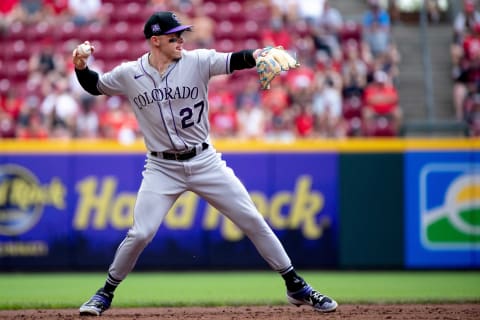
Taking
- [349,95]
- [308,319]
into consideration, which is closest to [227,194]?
[308,319]

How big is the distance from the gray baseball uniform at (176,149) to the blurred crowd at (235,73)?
593cm

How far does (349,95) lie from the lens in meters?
13.4

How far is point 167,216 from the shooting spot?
11.5 meters

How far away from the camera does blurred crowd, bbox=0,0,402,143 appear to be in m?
12.8

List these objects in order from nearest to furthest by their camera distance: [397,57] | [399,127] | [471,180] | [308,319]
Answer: [308,319]
[471,180]
[399,127]
[397,57]

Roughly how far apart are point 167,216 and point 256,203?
1176 millimetres

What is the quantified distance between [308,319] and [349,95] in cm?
748


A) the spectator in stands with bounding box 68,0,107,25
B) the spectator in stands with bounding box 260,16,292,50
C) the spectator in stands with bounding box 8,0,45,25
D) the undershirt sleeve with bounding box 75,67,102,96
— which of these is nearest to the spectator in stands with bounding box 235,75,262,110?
the spectator in stands with bounding box 260,16,292,50

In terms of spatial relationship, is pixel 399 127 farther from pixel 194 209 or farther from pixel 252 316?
pixel 252 316

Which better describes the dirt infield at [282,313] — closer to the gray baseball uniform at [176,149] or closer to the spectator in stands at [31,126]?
the gray baseball uniform at [176,149]

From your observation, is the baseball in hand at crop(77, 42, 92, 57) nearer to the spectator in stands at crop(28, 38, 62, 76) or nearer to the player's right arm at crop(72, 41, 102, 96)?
the player's right arm at crop(72, 41, 102, 96)

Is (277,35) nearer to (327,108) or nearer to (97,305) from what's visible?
(327,108)

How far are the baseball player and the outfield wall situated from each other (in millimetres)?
4912

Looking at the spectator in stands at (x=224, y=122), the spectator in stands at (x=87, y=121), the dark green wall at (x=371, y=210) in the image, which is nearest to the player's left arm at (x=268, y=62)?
the dark green wall at (x=371, y=210)
